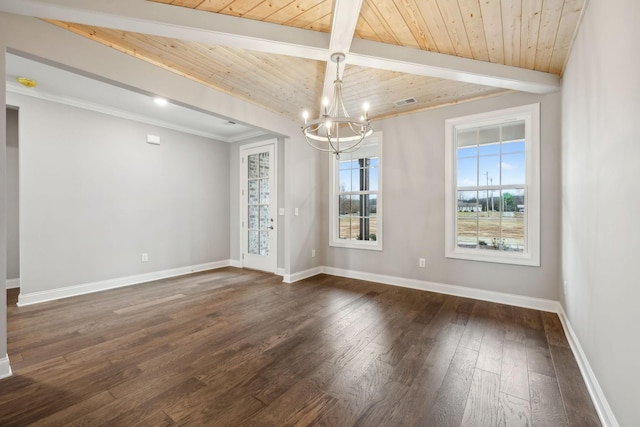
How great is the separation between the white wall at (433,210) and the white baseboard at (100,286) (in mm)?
3034

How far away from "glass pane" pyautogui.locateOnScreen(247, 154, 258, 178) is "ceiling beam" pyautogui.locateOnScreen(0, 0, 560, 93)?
2939 millimetres

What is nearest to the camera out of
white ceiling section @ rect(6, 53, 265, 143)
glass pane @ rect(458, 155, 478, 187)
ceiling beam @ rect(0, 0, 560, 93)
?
ceiling beam @ rect(0, 0, 560, 93)

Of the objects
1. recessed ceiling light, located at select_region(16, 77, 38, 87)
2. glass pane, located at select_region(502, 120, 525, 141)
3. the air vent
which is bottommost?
glass pane, located at select_region(502, 120, 525, 141)

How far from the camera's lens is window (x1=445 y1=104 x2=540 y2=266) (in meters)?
3.32

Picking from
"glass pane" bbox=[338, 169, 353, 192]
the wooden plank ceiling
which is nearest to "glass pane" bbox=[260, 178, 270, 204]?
"glass pane" bbox=[338, 169, 353, 192]

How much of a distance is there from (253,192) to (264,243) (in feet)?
3.58

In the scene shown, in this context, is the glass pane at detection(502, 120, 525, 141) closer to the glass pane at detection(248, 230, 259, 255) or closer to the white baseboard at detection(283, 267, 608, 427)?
the white baseboard at detection(283, 267, 608, 427)

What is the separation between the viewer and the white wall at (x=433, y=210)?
3197 millimetres

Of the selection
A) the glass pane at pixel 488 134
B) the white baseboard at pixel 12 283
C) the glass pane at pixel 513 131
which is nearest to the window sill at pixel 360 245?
the glass pane at pixel 488 134

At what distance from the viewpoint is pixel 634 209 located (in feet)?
4.21

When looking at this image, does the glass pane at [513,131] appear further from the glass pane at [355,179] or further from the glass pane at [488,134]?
the glass pane at [355,179]

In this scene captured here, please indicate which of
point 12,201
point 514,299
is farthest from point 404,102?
point 12,201

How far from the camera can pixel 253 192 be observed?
5566 millimetres

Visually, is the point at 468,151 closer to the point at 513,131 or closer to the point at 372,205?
the point at 513,131
